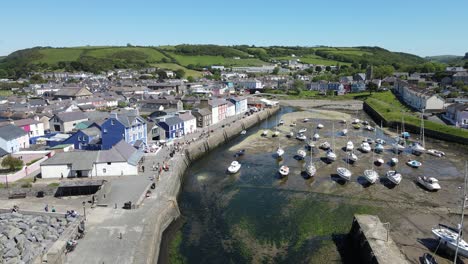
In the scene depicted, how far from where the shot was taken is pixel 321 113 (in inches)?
2825

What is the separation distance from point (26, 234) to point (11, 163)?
1361cm

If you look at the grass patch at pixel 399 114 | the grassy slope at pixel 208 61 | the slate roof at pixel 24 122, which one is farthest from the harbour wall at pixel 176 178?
the grassy slope at pixel 208 61

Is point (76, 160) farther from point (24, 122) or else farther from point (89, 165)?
point (24, 122)

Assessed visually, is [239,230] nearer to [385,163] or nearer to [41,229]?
[41,229]

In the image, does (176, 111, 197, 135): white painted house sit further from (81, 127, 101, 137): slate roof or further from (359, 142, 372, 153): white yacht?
(359, 142, 372, 153): white yacht

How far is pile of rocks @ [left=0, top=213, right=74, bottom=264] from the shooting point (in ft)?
56.7

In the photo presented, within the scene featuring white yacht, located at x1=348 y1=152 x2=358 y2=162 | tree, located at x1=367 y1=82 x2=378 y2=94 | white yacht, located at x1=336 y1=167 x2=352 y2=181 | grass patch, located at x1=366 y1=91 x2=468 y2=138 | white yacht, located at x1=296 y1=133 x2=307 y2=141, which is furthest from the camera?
tree, located at x1=367 y1=82 x2=378 y2=94

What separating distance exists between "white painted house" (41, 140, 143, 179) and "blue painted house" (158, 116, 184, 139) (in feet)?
44.9

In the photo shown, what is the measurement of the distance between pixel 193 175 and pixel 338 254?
17.7 m

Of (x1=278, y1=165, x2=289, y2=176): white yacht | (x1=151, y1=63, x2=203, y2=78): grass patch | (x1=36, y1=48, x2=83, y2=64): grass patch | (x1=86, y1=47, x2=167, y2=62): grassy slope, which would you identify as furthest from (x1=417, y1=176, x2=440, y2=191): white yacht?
(x1=36, y1=48, x2=83, y2=64): grass patch

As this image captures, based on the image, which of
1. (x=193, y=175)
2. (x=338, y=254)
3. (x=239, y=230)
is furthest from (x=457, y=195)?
(x=193, y=175)

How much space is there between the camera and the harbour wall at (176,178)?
60.8ft

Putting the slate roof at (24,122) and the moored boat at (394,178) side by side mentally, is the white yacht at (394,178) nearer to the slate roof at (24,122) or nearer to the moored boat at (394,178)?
the moored boat at (394,178)

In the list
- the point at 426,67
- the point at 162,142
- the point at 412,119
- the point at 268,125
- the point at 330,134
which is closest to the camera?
the point at 162,142
